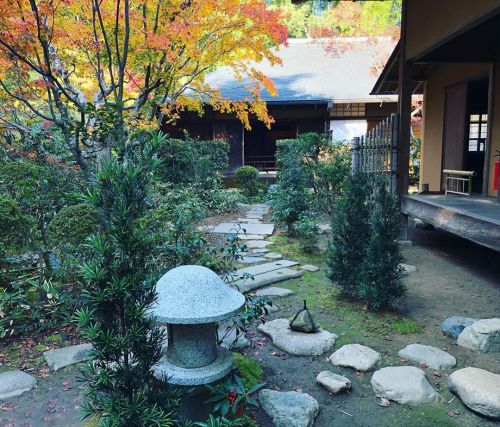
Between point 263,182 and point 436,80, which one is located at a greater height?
point 436,80

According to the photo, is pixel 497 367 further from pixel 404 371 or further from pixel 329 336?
pixel 329 336

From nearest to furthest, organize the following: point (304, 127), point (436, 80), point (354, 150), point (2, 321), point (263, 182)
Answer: point (2, 321), point (354, 150), point (436, 80), point (263, 182), point (304, 127)

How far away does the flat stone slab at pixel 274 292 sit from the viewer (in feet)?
15.6

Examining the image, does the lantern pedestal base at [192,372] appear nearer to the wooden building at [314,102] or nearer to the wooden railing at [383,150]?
the wooden railing at [383,150]

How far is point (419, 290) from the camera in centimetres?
492

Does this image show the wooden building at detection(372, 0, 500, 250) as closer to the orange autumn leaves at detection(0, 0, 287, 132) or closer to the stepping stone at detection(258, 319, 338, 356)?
the stepping stone at detection(258, 319, 338, 356)

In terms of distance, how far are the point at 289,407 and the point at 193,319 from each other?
997 mm

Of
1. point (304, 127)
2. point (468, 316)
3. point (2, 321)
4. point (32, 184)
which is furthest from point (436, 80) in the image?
point (2, 321)

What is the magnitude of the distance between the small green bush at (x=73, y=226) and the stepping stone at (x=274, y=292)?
2.06m

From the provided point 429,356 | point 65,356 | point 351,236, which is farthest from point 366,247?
point 65,356

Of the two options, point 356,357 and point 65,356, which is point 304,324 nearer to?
point 356,357

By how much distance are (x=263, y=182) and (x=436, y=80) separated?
6140 millimetres

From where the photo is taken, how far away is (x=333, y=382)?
2.93m

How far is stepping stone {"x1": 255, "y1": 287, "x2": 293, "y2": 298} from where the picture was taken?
4.75m
